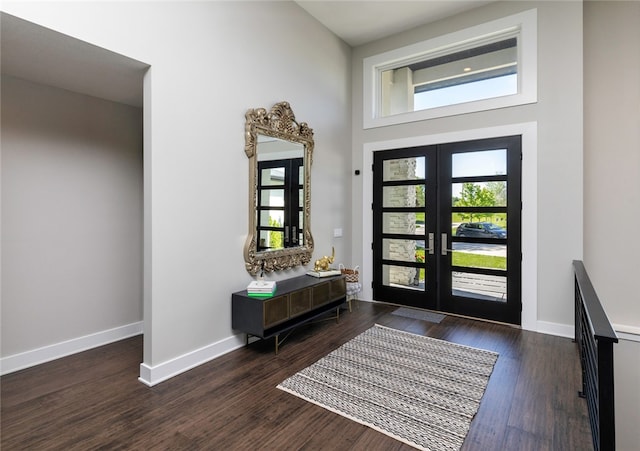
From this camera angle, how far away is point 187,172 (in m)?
2.92

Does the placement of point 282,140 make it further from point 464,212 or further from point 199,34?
point 464,212

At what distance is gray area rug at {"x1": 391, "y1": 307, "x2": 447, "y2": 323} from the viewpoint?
4309 mm

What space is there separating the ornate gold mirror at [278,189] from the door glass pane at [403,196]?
4.39ft

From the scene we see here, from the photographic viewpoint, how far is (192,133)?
295cm

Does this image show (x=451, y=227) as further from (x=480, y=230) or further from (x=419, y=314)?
(x=419, y=314)

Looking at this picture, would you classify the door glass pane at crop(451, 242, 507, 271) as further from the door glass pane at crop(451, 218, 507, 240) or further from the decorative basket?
the decorative basket

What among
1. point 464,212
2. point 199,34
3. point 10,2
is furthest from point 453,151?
point 10,2

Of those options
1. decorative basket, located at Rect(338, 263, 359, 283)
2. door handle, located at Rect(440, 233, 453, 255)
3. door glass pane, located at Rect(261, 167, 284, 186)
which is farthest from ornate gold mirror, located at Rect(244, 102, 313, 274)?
door handle, located at Rect(440, 233, 453, 255)

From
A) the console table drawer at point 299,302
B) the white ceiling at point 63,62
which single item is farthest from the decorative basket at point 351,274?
the white ceiling at point 63,62

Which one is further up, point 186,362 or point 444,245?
point 444,245

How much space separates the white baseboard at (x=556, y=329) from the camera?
12.3ft

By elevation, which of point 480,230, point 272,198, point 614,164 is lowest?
point 480,230

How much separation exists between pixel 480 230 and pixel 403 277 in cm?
127

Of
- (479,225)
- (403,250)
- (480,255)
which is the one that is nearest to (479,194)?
(479,225)
